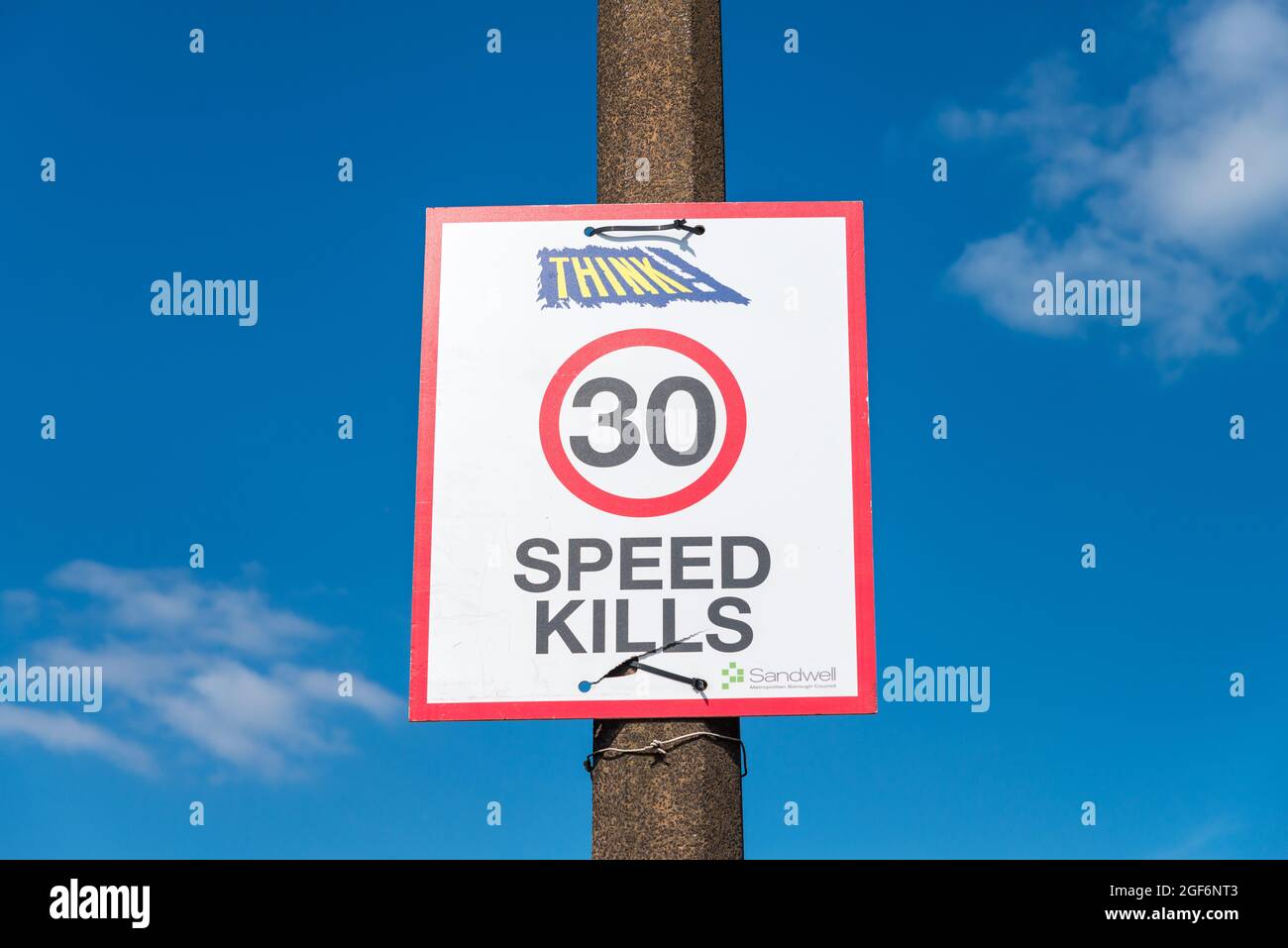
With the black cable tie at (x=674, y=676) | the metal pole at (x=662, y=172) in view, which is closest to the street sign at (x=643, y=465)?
the black cable tie at (x=674, y=676)

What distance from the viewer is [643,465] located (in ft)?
14.6

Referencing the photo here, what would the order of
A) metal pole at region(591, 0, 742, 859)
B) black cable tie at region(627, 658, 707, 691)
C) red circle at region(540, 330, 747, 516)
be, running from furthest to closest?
→ red circle at region(540, 330, 747, 516)
black cable tie at region(627, 658, 707, 691)
metal pole at region(591, 0, 742, 859)

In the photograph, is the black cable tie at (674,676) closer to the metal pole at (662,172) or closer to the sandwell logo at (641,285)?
the metal pole at (662,172)

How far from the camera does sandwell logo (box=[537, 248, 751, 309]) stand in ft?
15.0

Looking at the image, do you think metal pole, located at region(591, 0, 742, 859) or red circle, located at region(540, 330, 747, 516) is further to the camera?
red circle, located at region(540, 330, 747, 516)

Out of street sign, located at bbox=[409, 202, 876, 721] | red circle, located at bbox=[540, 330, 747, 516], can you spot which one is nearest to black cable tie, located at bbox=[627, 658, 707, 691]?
street sign, located at bbox=[409, 202, 876, 721]

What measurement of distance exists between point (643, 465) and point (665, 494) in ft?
0.44

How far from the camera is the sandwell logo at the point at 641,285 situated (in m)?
4.56

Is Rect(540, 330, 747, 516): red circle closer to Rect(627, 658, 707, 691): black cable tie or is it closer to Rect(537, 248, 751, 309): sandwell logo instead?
Rect(537, 248, 751, 309): sandwell logo

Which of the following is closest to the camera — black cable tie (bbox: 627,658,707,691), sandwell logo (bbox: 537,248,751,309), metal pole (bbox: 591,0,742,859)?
metal pole (bbox: 591,0,742,859)
